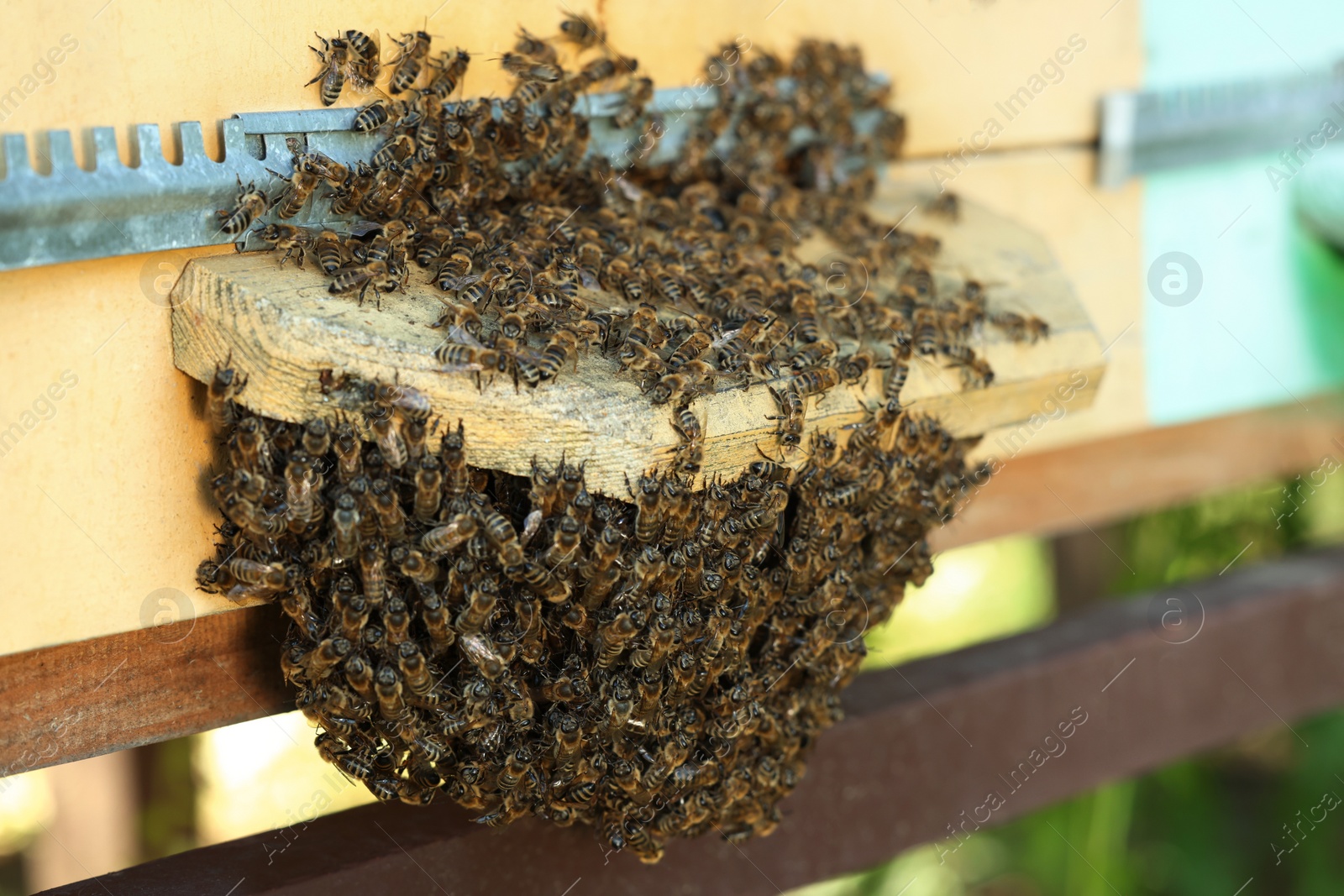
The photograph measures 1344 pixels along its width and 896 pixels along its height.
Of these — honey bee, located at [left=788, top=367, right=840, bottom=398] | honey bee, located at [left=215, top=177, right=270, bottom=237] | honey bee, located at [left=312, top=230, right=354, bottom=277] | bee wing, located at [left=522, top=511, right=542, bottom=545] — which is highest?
honey bee, located at [left=215, top=177, right=270, bottom=237]

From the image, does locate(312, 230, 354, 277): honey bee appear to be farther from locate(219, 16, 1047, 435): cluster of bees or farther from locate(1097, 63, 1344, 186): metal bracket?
locate(1097, 63, 1344, 186): metal bracket

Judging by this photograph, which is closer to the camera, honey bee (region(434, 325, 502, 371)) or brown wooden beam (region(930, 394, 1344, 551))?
honey bee (region(434, 325, 502, 371))

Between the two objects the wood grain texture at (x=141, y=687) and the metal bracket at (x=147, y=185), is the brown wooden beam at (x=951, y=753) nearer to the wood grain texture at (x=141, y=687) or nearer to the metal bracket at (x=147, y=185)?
the wood grain texture at (x=141, y=687)

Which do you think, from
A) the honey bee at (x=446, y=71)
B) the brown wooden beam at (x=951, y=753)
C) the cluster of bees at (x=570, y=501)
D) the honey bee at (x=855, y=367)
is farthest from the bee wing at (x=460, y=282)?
the brown wooden beam at (x=951, y=753)

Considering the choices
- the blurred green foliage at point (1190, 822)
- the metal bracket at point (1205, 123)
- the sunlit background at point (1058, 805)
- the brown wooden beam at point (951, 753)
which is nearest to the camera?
the brown wooden beam at point (951, 753)

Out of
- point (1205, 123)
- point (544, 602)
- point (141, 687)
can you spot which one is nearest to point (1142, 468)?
point (1205, 123)

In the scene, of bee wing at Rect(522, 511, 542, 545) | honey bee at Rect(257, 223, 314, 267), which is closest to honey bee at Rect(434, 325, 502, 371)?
bee wing at Rect(522, 511, 542, 545)

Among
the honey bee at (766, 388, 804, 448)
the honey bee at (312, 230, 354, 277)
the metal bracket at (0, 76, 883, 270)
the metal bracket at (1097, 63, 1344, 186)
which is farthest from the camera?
the metal bracket at (1097, 63, 1344, 186)
